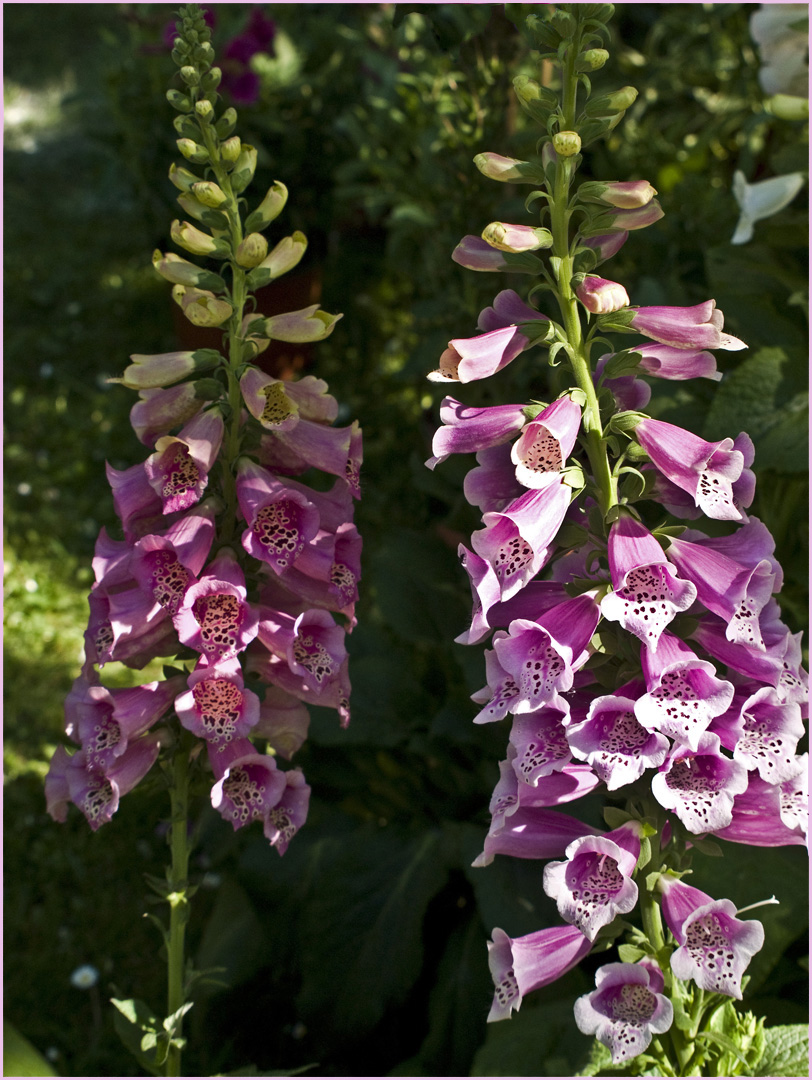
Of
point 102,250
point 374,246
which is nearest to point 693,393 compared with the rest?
point 374,246

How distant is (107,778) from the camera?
1428 millimetres

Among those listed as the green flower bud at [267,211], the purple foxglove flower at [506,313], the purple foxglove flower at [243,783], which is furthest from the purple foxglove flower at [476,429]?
the purple foxglove flower at [243,783]

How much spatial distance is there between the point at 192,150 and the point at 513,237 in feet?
1.41

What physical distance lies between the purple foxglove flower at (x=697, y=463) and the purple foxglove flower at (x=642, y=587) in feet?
0.24

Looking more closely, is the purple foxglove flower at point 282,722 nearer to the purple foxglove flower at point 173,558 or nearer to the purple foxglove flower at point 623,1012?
the purple foxglove flower at point 173,558

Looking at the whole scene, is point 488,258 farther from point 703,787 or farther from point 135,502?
point 703,787

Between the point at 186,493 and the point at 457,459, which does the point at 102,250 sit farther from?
the point at 186,493

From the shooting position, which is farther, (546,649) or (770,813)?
(770,813)

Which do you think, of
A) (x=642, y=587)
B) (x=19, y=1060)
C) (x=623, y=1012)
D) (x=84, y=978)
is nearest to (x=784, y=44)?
(x=642, y=587)

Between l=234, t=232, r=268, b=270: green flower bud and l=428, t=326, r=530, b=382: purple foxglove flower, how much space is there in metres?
0.30

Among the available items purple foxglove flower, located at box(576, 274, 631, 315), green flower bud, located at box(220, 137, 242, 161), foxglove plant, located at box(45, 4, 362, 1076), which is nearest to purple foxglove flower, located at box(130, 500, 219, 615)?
foxglove plant, located at box(45, 4, 362, 1076)

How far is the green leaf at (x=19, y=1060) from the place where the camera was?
5.39ft

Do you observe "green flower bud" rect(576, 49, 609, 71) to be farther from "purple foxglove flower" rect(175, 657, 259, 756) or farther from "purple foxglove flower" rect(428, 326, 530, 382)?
"purple foxglove flower" rect(175, 657, 259, 756)

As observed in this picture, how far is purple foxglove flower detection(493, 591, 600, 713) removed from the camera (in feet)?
3.80
